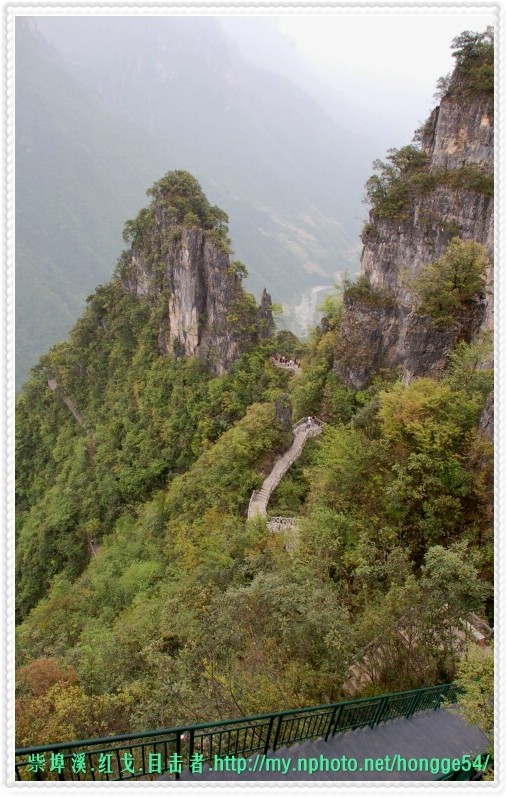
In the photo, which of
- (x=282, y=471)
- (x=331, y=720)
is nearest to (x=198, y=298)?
(x=282, y=471)

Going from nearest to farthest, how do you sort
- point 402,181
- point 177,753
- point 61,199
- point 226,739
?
point 177,753
point 226,739
point 402,181
point 61,199

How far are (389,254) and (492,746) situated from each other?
20.6 metres

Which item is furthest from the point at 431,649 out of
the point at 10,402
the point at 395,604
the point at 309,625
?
the point at 10,402

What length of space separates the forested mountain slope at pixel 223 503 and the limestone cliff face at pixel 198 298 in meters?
0.15

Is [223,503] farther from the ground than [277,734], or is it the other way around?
[223,503]

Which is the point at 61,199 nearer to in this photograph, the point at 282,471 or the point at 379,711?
the point at 282,471

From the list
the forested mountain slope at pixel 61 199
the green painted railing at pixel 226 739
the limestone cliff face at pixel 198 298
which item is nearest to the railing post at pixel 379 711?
the green painted railing at pixel 226 739

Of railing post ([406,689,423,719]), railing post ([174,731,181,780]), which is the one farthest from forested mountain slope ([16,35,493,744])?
railing post ([174,731,181,780])

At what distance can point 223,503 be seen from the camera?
21281 mm

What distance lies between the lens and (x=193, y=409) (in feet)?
102

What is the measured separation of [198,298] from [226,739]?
2806cm

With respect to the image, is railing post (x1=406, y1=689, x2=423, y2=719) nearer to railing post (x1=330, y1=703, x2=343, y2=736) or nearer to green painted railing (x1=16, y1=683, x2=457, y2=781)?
A: green painted railing (x1=16, y1=683, x2=457, y2=781)

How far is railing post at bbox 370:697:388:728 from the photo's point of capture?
27.9ft

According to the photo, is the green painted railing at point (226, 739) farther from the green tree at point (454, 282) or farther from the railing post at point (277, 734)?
the green tree at point (454, 282)
